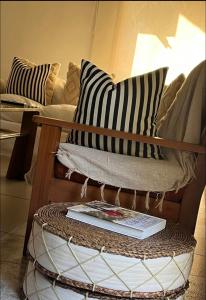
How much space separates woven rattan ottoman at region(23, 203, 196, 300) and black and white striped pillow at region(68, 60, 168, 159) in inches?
18.8

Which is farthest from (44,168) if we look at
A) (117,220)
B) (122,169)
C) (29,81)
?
(29,81)

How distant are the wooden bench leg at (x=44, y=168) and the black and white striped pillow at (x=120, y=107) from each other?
11cm

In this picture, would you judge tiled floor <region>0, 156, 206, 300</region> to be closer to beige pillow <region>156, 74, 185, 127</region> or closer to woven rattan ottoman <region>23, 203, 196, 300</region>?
woven rattan ottoman <region>23, 203, 196, 300</region>

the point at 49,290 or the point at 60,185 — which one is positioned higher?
the point at 60,185

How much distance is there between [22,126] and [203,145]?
4.32 ft

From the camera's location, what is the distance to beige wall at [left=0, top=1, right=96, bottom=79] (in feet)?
14.9

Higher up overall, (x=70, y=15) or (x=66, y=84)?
(x=70, y=15)

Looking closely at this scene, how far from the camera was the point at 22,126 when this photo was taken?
2555 mm

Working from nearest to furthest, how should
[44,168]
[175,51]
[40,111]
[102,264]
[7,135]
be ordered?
[102,264] → [44,168] → [7,135] → [40,111] → [175,51]

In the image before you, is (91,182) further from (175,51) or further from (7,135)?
(175,51)

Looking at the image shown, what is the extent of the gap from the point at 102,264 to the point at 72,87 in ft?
8.84

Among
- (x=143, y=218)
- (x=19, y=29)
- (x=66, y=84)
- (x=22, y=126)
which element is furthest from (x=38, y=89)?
(x=143, y=218)

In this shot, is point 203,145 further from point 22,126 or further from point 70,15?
point 70,15

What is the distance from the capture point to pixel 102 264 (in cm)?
102
